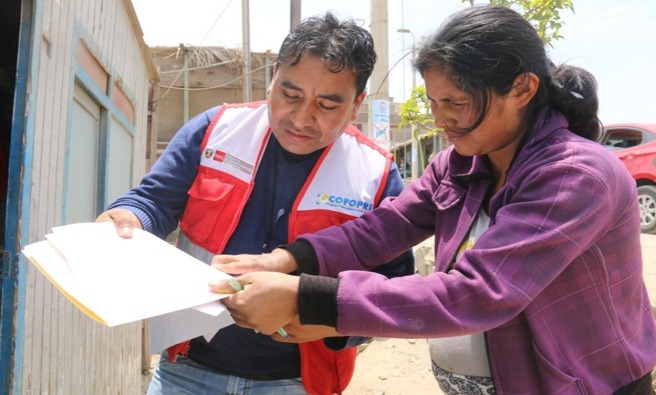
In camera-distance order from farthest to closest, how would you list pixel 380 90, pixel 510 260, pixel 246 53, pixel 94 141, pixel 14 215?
pixel 246 53 < pixel 380 90 < pixel 94 141 < pixel 14 215 < pixel 510 260

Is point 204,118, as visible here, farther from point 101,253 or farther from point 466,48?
point 466,48

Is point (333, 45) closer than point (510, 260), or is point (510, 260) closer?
point (510, 260)

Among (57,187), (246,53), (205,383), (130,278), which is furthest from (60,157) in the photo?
(246,53)

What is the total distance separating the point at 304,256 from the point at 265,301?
0.30 meters

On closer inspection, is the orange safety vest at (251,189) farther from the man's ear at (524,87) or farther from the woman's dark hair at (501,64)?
the man's ear at (524,87)

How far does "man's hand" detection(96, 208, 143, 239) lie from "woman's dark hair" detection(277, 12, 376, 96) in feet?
2.18

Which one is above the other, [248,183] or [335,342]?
[248,183]

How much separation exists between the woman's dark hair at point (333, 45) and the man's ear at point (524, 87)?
514 millimetres

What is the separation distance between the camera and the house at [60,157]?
80.6 inches

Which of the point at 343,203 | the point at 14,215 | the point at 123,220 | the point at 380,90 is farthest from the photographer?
the point at 380,90

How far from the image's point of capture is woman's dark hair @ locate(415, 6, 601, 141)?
4.67 feet

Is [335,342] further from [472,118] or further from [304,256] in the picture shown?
[472,118]

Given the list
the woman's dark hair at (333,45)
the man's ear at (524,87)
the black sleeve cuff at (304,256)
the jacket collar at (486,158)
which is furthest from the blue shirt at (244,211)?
the man's ear at (524,87)

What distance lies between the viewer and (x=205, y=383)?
5.63ft
